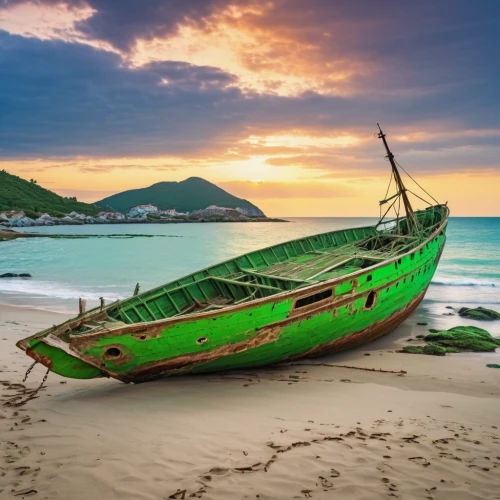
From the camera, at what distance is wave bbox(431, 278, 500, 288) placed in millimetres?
28469

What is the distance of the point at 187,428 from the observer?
666 cm

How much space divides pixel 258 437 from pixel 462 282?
2704cm

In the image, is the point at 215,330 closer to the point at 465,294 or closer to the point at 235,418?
the point at 235,418

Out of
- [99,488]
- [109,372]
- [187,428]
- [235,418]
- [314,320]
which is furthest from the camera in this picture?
[314,320]

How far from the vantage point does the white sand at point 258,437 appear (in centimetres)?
503

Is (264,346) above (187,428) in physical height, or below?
above

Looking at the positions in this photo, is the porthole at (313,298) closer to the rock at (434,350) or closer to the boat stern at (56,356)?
the rock at (434,350)

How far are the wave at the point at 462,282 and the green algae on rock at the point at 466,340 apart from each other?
51.3 ft

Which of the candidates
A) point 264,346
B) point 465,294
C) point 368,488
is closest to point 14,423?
point 264,346

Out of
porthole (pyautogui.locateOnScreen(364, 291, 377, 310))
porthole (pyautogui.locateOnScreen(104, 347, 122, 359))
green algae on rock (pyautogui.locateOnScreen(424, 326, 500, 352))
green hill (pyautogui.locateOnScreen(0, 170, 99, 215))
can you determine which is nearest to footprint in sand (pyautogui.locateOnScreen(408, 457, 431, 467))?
porthole (pyautogui.locateOnScreen(104, 347, 122, 359))

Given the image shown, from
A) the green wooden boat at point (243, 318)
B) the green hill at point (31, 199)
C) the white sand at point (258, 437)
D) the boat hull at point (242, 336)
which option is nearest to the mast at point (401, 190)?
the green wooden boat at point (243, 318)

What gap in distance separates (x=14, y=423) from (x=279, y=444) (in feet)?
13.4

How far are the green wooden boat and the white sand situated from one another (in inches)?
22.4

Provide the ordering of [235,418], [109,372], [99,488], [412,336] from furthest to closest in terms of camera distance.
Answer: [412,336], [109,372], [235,418], [99,488]
